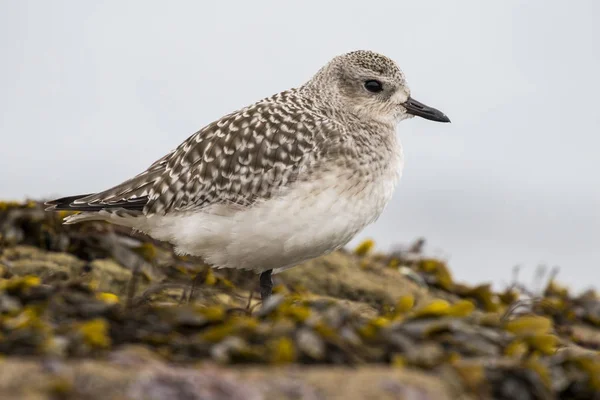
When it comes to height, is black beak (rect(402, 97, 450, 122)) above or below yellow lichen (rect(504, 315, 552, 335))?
above

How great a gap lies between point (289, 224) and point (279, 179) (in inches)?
16.4

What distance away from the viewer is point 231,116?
7344mm

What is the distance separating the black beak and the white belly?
1174mm

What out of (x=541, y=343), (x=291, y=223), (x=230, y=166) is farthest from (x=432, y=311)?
(x=230, y=166)

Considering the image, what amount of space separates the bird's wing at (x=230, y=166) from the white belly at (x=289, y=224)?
0.14 metres

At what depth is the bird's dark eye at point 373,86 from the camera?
7.59m

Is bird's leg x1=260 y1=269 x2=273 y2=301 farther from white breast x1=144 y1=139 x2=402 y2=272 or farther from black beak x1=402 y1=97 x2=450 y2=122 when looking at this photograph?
black beak x1=402 y1=97 x2=450 y2=122

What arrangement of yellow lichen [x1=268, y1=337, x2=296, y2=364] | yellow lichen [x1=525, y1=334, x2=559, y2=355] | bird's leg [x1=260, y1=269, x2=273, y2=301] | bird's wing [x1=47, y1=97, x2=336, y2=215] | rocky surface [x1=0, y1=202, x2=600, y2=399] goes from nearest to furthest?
rocky surface [x1=0, y1=202, x2=600, y2=399] → yellow lichen [x1=268, y1=337, x2=296, y2=364] → yellow lichen [x1=525, y1=334, x2=559, y2=355] → bird's wing [x1=47, y1=97, x2=336, y2=215] → bird's leg [x1=260, y1=269, x2=273, y2=301]

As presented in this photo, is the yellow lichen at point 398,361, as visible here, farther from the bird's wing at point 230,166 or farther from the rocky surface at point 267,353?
the bird's wing at point 230,166

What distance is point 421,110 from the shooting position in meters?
7.86

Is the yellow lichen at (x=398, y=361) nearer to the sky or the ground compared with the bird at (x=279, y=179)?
nearer to the ground

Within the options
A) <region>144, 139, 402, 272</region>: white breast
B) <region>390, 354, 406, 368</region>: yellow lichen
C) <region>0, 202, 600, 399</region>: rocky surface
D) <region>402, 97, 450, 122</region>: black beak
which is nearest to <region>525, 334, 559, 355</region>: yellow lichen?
<region>0, 202, 600, 399</region>: rocky surface

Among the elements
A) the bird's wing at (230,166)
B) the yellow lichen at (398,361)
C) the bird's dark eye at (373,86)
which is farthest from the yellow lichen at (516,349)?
the bird's dark eye at (373,86)

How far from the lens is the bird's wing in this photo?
6.71m
